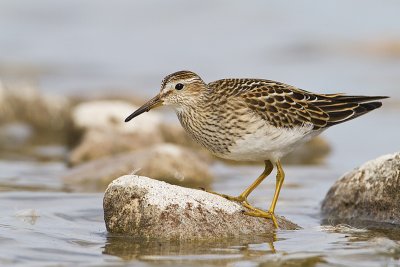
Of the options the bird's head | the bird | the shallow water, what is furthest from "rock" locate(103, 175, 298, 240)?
the bird's head

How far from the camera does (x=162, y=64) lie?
21.4m

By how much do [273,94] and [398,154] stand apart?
1.47 m

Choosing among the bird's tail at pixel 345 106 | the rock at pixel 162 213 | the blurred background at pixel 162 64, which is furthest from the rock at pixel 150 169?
the rock at pixel 162 213

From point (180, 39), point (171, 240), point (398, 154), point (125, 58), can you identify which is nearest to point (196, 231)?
point (171, 240)

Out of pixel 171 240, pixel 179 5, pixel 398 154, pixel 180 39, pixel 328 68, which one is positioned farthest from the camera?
pixel 179 5

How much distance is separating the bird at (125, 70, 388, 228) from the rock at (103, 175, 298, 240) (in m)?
0.49

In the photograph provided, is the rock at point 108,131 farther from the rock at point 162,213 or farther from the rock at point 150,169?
the rock at point 162,213

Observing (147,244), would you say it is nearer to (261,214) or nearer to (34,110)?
(261,214)

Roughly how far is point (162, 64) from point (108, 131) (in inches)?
313

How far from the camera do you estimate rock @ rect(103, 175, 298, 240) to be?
805cm

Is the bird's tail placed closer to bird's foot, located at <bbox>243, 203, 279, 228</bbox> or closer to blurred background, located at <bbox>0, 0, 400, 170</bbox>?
bird's foot, located at <bbox>243, 203, 279, 228</bbox>

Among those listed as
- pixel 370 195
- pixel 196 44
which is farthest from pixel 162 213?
pixel 196 44

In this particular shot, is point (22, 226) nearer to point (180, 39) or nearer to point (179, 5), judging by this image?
point (180, 39)

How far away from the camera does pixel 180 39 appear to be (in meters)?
23.8
